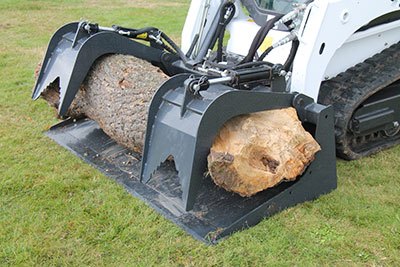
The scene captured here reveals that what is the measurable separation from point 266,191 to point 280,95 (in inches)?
23.3

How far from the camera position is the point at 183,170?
2.65 metres

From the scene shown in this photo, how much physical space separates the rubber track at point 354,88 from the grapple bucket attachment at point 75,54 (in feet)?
4.24

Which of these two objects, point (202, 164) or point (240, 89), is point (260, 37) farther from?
point (202, 164)

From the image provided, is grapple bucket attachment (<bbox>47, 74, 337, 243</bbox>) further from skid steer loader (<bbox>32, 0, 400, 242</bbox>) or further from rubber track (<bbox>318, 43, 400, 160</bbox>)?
rubber track (<bbox>318, 43, 400, 160</bbox>)

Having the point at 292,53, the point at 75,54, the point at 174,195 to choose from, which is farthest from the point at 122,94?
the point at 292,53

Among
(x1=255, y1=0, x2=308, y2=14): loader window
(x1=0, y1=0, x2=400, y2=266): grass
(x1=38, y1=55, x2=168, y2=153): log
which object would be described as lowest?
(x1=0, y1=0, x2=400, y2=266): grass

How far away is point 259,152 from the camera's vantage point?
2836 millimetres

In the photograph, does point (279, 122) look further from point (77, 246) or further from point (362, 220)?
point (77, 246)

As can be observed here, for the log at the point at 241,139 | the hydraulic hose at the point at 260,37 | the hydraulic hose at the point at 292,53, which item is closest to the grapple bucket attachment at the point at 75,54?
the log at the point at 241,139

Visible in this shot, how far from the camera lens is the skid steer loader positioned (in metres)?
2.76

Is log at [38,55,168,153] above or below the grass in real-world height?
above

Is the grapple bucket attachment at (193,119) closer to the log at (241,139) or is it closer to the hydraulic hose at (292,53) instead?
the log at (241,139)

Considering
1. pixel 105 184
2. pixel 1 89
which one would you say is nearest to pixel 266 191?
pixel 105 184

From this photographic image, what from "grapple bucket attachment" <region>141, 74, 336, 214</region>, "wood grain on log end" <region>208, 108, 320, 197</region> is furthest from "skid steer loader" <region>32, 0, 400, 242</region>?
"wood grain on log end" <region>208, 108, 320, 197</region>
